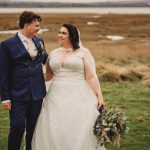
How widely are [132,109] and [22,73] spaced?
5.52 metres

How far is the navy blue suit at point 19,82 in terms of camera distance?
19.3 feet

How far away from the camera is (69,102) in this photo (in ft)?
21.0

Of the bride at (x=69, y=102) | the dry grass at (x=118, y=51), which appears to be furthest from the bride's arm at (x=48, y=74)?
the dry grass at (x=118, y=51)

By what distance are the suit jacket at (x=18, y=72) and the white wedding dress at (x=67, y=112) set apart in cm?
34

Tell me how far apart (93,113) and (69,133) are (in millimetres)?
405

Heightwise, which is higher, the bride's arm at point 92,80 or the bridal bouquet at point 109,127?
the bride's arm at point 92,80

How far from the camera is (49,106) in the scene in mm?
6422

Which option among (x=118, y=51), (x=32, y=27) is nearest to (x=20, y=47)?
(x=32, y=27)

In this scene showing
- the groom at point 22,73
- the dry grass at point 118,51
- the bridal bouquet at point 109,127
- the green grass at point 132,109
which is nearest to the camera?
the groom at point 22,73

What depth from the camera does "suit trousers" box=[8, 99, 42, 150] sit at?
5.95 metres

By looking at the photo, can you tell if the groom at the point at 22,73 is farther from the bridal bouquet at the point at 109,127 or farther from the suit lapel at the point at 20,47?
the bridal bouquet at the point at 109,127

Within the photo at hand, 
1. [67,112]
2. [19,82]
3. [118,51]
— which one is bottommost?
[118,51]

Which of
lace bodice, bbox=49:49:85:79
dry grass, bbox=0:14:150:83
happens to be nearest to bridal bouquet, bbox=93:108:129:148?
lace bodice, bbox=49:49:85:79

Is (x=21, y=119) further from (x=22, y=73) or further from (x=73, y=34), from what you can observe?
(x=73, y=34)
